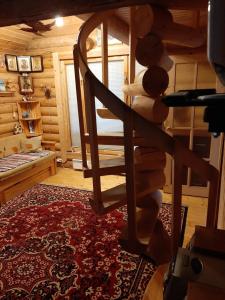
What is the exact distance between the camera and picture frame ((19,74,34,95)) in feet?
15.6

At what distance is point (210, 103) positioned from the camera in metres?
0.72

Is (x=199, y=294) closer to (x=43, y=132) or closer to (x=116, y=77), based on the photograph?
(x=116, y=77)

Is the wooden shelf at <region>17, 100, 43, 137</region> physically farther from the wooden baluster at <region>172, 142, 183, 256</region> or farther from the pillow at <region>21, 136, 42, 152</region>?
the wooden baluster at <region>172, 142, 183, 256</region>

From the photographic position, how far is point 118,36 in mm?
2510

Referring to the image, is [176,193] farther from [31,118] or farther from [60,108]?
[31,118]

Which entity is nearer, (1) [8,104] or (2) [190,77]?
(2) [190,77]

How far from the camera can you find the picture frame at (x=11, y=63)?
441cm

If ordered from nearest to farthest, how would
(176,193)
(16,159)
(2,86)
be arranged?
(176,193)
(16,159)
(2,86)

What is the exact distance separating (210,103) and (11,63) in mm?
4639

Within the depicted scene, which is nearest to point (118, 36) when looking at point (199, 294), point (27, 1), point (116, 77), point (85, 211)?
point (27, 1)

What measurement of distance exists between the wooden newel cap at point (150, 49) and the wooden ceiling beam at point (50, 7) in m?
0.24

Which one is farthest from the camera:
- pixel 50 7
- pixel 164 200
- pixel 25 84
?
pixel 25 84

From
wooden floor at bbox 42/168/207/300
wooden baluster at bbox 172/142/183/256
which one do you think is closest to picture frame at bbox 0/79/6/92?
wooden floor at bbox 42/168/207/300

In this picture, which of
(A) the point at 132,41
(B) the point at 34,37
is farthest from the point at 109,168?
(B) the point at 34,37
